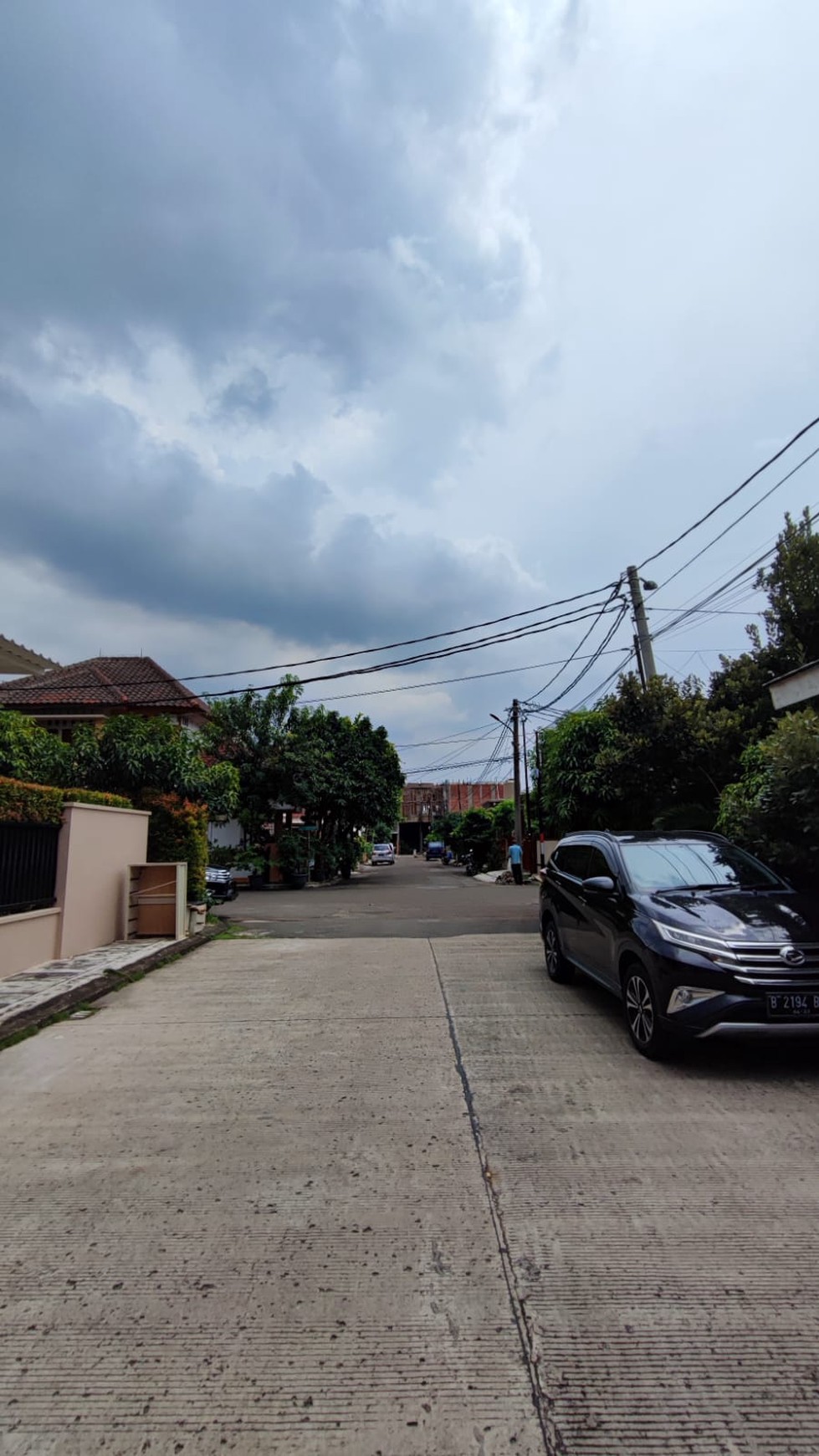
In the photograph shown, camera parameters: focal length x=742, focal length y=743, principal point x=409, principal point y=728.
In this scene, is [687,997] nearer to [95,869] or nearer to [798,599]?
[95,869]

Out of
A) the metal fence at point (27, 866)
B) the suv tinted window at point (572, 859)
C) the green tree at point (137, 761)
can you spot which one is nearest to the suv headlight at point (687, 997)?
the suv tinted window at point (572, 859)

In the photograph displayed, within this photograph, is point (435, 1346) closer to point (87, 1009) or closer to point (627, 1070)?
point (627, 1070)

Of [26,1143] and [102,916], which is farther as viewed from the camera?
[102,916]

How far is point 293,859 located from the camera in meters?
28.8

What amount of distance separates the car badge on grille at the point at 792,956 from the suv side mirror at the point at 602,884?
1.37 m

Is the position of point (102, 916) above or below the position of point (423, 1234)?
above

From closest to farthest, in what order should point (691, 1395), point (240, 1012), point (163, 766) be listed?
point (691, 1395) < point (240, 1012) < point (163, 766)

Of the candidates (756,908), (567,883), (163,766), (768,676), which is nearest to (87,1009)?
(567,883)

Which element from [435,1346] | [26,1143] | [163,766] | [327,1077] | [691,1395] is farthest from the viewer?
[163,766]

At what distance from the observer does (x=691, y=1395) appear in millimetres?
2031

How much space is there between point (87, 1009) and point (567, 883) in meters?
4.55

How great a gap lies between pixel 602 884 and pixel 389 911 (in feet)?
36.2

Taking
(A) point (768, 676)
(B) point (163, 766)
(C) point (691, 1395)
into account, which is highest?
(A) point (768, 676)

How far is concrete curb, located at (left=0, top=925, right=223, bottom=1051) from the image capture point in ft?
19.2
